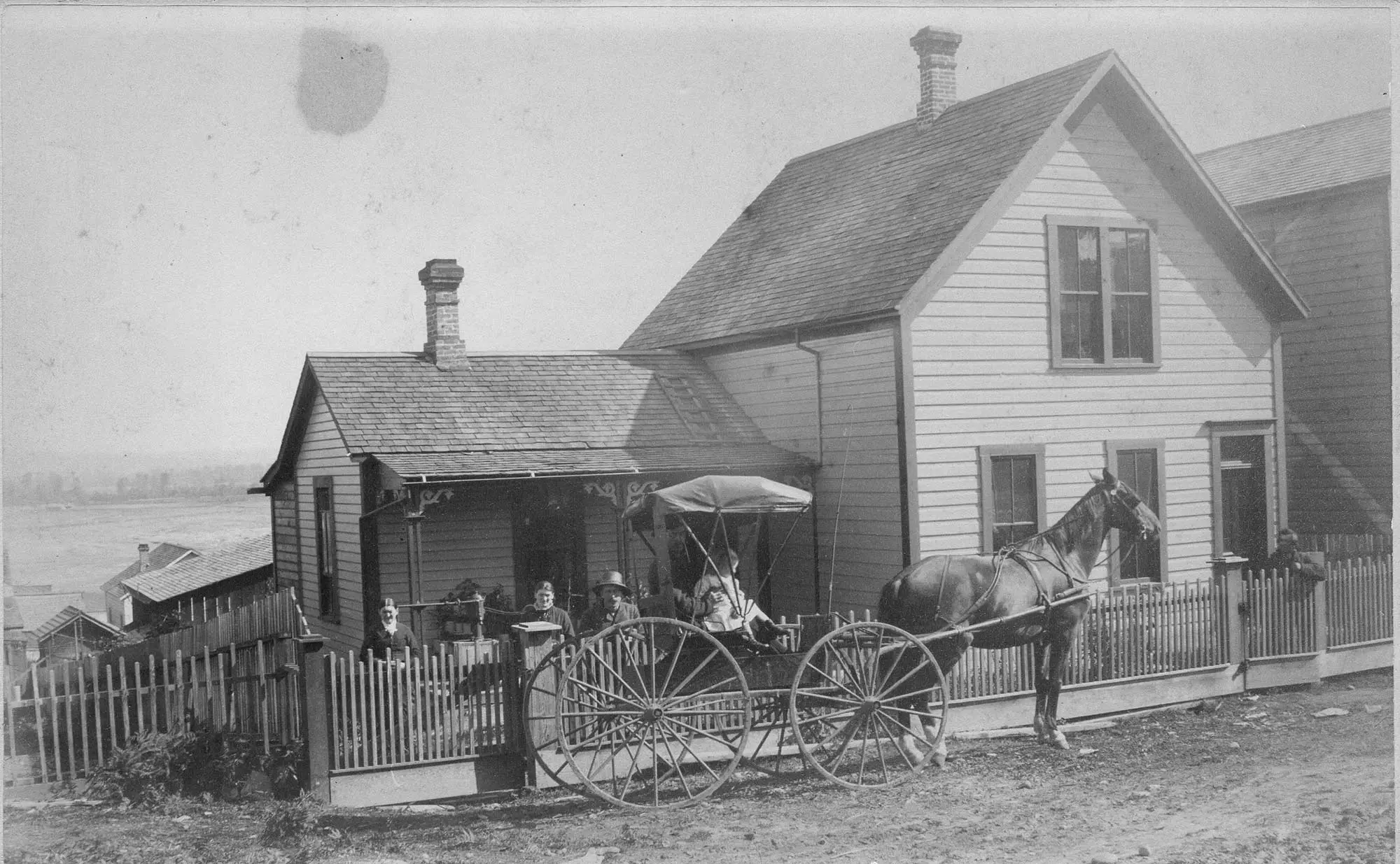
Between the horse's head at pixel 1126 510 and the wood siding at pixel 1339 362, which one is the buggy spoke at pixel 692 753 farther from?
the wood siding at pixel 1339 362

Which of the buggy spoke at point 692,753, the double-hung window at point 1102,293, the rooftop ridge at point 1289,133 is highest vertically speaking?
the rooftop ridge at point 1289,133

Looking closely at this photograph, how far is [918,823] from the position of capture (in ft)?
29.1

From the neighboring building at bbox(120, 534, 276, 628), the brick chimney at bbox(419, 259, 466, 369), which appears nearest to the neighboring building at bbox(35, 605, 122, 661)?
the neighboring building at bbox(120, 534, 276, 628)

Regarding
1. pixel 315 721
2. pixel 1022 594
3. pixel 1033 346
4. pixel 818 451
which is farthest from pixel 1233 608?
pixel 315 721

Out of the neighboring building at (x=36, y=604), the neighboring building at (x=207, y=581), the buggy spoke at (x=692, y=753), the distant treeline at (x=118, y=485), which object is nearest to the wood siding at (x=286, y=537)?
the neighboring building at (x=207, y=581)

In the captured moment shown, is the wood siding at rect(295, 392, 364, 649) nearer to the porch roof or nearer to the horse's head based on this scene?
the porch roof

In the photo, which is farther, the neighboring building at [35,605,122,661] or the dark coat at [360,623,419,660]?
the neighboring building at [35,605,122,661]

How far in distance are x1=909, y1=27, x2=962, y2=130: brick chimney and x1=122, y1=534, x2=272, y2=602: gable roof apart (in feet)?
44.4

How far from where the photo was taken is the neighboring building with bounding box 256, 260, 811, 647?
14.6m

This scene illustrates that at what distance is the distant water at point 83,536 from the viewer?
31.9 feet

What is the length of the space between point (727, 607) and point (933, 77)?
10925mm

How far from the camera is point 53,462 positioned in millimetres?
9609

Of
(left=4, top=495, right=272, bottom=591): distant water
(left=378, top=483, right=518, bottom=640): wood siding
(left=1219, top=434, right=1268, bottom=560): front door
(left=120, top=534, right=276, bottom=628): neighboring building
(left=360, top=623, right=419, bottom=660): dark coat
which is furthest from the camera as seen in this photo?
(left=120, top=534, right=276, bottom=628): neighboring building

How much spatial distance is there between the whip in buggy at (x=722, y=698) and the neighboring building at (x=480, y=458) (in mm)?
4058
